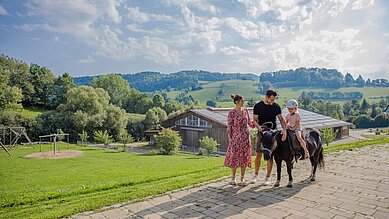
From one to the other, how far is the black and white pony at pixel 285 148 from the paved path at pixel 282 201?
0.37m

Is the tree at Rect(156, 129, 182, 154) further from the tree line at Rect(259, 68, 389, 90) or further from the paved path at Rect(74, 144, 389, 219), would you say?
the tree line at Rect(259, 68, 389, 90)

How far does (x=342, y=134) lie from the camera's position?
1614 inches

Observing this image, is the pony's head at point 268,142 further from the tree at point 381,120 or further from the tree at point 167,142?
the tree at point 381,120

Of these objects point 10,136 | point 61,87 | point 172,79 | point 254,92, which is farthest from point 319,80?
point 10,136

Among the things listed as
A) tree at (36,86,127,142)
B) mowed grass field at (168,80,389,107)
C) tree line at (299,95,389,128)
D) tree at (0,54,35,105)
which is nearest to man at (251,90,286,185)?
Result: tree at (36,86,127,142)

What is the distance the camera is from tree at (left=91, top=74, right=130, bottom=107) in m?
60.6

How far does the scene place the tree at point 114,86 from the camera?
199 feet

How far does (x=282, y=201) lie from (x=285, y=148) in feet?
3.30

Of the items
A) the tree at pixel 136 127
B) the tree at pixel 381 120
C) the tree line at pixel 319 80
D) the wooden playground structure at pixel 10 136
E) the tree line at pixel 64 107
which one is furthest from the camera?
the tree line at pixel 319 80

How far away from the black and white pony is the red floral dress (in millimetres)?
376

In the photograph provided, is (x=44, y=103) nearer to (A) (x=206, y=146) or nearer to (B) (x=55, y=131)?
(B) (x=55, y=131)

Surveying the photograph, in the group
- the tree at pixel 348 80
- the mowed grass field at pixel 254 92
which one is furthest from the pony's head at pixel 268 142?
the tree at pixel 348 80

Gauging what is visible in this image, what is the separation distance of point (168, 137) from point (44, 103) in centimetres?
3505

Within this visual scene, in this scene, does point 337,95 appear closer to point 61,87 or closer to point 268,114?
point 61,87
